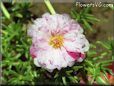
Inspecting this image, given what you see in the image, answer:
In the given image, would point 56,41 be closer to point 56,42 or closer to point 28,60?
point 56,42

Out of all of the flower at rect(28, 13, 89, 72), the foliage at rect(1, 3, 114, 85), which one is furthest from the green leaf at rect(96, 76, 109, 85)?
the flower at rect(28, 13, 89, 72)

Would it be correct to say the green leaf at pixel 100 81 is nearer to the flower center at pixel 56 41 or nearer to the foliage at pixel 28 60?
the foliage at pixel 28 60

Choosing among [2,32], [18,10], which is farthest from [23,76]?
[18,10]

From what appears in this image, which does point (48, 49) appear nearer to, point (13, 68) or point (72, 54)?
point (72, 54)

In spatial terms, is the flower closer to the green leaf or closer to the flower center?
the flower center

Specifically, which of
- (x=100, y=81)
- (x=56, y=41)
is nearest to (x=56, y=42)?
(x=56, y=41)

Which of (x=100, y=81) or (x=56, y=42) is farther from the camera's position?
(x=100, y=81)
